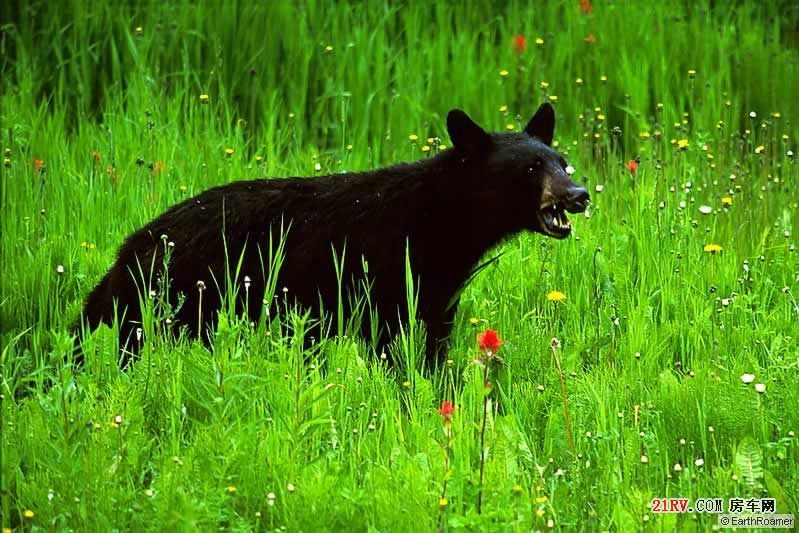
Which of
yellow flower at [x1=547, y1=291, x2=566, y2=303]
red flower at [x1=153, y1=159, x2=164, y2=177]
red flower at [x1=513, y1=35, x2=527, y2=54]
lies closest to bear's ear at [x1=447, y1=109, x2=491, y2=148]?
yellow flower at [x1=547, y1=291, x2=566, y2=303]

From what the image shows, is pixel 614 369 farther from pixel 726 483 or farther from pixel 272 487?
pixel 272 487

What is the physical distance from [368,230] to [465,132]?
0.62 metres

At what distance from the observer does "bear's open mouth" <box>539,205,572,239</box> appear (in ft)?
18.0

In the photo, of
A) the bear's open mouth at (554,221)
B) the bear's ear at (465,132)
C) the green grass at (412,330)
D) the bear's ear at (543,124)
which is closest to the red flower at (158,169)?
the green grass at (412,330)

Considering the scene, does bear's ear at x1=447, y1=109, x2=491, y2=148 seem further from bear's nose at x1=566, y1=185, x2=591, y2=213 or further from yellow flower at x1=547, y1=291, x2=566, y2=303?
yellow flower at x1=547, y1=291, x2=566, y2=303

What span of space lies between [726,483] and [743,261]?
97.6 inches

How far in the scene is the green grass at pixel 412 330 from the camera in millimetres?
3939

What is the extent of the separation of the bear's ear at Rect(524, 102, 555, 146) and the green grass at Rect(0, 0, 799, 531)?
0.55 meters

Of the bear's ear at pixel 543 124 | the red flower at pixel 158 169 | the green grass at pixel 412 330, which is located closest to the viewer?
the green grass at pixel 412 330

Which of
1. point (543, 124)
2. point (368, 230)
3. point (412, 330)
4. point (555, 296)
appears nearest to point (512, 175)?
point (543, 124)

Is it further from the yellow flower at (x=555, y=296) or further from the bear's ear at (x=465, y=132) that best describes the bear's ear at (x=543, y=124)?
the yellow flower at (x=555, y=296)

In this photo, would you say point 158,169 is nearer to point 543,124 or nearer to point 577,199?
point 543,124

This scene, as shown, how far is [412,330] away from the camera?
4.86 meters

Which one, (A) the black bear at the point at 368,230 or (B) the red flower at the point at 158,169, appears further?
(B) the red flower at the point at 158,169
